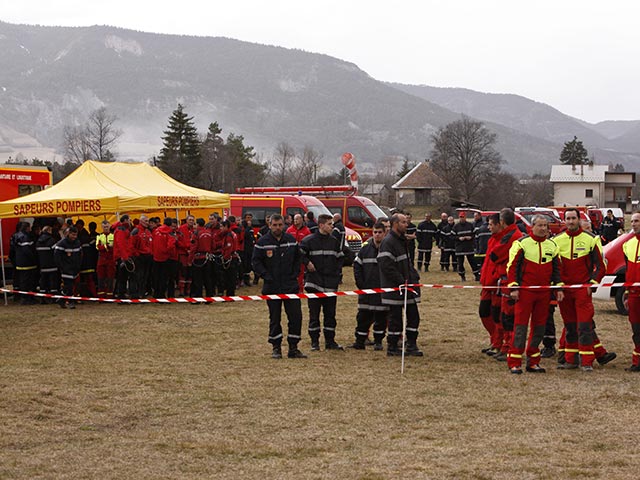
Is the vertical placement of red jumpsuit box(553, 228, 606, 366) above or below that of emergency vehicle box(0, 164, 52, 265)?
below

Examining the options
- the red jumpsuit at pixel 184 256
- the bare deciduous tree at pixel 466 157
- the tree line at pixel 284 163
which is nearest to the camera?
the red jumpsuit at pixel 184 256

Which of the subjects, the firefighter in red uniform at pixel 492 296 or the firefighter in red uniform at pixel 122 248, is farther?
the firefighter in red uniform at pixel 122 248

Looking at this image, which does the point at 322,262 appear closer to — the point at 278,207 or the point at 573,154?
the point at 278,207

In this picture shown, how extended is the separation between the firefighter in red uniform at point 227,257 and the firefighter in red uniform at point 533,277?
10.2 m

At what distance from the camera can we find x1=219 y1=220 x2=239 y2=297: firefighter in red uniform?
19.7 meters

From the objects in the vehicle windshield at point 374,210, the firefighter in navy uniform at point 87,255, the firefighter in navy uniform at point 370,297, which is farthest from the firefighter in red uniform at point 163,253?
the vehicle windshield at point 374,210

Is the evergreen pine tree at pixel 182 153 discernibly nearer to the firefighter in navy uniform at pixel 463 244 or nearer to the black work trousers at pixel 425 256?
the black work trousers at pixel 425 256

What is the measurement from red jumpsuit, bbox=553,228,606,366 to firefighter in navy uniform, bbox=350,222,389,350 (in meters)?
2.71

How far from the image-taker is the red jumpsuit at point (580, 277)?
10586mm

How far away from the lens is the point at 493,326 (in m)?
11.9

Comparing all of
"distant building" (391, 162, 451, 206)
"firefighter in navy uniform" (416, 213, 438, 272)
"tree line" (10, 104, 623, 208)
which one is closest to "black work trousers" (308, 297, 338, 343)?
"firefighter in navy uniform" (416, 213, 438, 272)

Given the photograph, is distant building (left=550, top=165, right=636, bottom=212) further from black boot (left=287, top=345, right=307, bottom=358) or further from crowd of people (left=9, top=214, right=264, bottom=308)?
black boot (left=287, top=345, right=307, bottom=358)

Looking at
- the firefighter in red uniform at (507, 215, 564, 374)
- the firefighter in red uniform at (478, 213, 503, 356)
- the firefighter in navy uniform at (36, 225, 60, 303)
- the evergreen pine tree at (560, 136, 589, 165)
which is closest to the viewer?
the firefighter in red uniform at (507, 215, 564, 374)

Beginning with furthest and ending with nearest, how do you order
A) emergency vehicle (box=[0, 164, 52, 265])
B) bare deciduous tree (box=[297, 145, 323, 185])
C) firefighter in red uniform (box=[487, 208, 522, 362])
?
1. bare deciduous tree (box=[297, 145, 323, 185])
2. emergency vehicle (box=[0, 164, 52, 265])
3. firefighter in red uniform (box=[487, 208, 522, 362])
